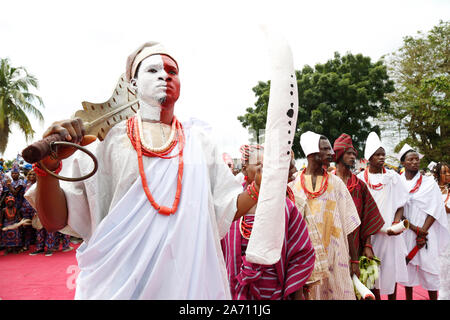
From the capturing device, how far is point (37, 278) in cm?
588

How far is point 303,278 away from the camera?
103 inches

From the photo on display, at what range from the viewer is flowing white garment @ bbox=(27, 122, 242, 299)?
147 cm

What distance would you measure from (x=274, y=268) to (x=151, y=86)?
66.7 inches

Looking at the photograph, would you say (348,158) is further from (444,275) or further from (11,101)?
(11,101)

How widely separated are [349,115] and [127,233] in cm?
1850

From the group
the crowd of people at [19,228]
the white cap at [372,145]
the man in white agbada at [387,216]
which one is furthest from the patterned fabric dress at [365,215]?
the crowd of people at [19,228]

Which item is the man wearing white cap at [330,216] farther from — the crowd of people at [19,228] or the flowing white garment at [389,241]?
the crowd of people at [19,228]

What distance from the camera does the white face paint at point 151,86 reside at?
1744 millimetres

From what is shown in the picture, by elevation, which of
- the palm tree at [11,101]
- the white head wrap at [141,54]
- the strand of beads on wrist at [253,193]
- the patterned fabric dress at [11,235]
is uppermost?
the palm tree at [11,101]

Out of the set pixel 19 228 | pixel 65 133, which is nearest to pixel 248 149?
pixel 65 133

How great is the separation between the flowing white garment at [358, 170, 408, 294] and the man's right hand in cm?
429

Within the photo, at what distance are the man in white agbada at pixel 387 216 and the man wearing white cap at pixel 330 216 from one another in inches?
43.5

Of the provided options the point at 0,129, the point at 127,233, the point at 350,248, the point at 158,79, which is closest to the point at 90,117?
the point at 158,79
